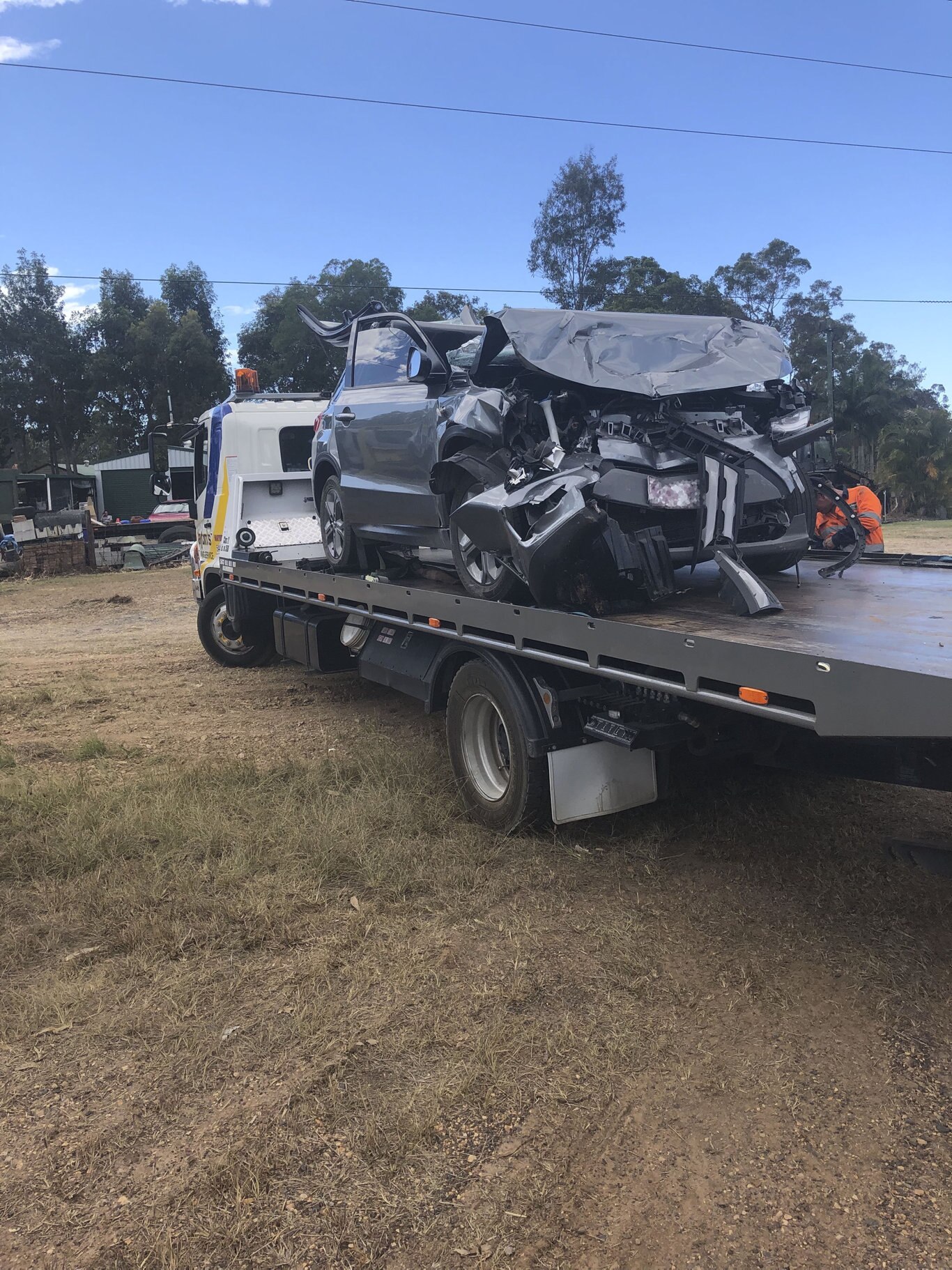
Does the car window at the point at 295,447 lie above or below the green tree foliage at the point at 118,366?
below

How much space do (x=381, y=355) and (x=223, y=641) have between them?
14.7 ft

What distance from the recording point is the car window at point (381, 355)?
6312 millimetres

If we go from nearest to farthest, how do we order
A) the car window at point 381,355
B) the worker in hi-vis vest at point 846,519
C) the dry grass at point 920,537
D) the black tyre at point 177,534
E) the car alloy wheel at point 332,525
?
1. the worker in hi-vis vest at point 846,519
2. the car window at point 381,355
3. the car alloy wheel at point 332,525
4. the dry grass at point 920,537
5. the black tyre at point 177,534

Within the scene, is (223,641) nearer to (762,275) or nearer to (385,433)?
(385,433)

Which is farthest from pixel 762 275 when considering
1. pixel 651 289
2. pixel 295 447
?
pixel 295 447

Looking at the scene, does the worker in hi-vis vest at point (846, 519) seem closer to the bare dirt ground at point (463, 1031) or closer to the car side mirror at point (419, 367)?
the bare dirt ground at point (463, 1031)

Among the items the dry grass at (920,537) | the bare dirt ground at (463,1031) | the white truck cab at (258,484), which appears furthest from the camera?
the dry grass at (920,537)

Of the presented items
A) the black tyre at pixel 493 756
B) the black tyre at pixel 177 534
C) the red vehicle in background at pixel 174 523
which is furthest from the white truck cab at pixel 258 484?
the red vehicle in background at pixel 174 523

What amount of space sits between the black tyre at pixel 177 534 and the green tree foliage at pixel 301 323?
17.7m

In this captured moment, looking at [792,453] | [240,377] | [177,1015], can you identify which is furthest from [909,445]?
[177,1015]

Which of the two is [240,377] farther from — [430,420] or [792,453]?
[792,453]

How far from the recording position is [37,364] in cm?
4388

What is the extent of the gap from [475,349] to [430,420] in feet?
2.03

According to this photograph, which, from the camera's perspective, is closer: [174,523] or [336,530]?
[336,530]
